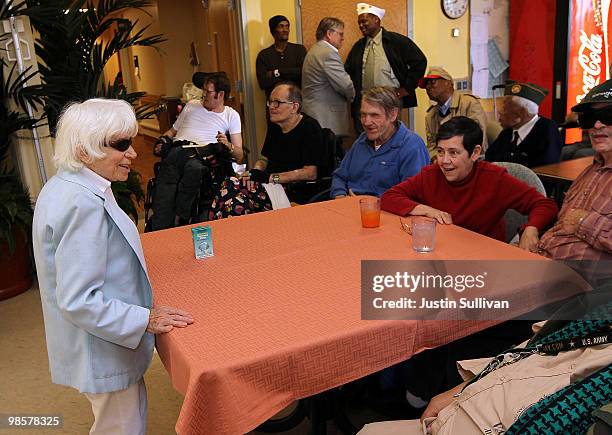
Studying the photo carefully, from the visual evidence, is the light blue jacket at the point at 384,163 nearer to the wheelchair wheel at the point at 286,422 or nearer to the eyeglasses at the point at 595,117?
the eyeglasses at the point at 595,117

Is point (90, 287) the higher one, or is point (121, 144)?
point (121, 144)

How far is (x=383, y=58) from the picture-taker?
16.5 ft

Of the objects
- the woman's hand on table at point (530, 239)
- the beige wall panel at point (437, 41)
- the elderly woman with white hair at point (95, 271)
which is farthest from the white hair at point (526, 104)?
the elderly woman with white hair at point (95, 271)

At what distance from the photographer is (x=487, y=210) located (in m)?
2.16

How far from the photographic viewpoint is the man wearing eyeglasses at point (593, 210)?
1849 mm

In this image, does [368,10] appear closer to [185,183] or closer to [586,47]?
[185,183]

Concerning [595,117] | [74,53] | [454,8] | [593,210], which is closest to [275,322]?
[593,210]

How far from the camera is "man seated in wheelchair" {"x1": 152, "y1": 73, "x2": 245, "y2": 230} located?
347 cm

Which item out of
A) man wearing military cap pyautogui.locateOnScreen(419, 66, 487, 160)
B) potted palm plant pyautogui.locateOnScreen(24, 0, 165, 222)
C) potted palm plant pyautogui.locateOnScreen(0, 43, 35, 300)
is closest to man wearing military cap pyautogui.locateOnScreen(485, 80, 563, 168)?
man wearing military cap pyautogui.locateOnScreen(419, 66, 487, 160)

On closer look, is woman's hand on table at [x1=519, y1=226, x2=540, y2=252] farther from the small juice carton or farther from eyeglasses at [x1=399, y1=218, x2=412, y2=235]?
the small juice carton

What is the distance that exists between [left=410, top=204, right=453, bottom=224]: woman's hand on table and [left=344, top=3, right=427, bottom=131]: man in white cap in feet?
9.72

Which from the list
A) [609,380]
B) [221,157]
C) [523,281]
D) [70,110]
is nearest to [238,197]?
[221,157]

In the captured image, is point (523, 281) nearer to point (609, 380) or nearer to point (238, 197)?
point (609, 380)

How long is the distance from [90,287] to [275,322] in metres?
0.47
